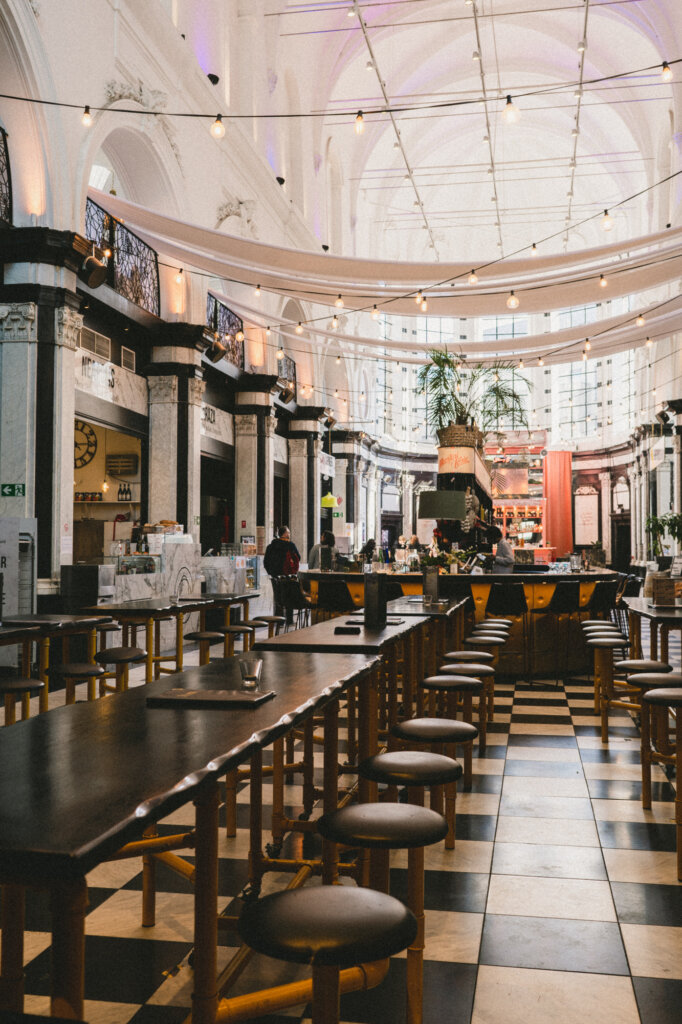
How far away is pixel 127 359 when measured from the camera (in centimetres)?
1126

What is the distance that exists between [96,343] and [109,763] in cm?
950

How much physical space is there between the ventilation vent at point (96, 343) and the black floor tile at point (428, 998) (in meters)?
8.94

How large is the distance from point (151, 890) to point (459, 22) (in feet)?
73.8

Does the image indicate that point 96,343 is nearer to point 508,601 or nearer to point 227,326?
point 227,326

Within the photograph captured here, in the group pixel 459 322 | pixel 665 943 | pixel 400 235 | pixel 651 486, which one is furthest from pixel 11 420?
pixel 459 322

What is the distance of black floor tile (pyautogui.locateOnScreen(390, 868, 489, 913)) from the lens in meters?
2.78

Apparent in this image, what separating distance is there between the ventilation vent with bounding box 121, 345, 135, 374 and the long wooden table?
30.5 feet

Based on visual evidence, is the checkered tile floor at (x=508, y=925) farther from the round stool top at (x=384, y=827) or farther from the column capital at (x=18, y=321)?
the column capital at (x=18, y=321)

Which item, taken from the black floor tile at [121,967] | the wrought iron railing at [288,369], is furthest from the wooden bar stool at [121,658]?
the wrought iron railing at [288,369]

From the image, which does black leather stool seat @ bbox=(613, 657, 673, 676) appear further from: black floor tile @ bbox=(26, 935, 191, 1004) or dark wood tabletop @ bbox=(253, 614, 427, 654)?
black floor tile @ bbox=(26, 935, 191, 1004)

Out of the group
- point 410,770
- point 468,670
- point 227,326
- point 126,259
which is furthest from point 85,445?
point 410,770

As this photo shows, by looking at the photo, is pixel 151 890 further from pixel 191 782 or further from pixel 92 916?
pixel 191 782

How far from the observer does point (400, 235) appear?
2884 cm

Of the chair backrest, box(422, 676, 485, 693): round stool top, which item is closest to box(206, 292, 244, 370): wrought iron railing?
the chair backrest
